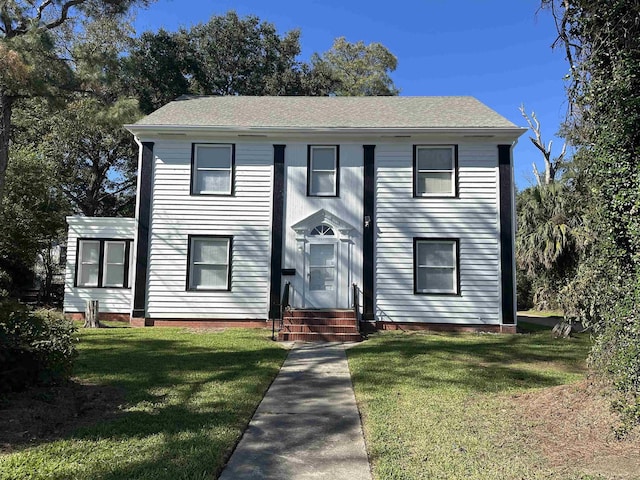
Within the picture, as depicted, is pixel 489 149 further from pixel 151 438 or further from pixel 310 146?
pixel 151 438

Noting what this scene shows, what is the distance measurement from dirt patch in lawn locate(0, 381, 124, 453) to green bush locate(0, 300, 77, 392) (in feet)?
0.50

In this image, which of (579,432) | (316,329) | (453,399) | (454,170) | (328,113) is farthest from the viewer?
(328,113)

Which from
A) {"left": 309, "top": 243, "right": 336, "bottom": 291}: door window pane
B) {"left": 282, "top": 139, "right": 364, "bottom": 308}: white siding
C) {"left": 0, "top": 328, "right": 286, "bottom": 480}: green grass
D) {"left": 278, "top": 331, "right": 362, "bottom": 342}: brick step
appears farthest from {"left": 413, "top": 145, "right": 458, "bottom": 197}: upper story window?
{"left": 0, "top": 328, "right": 286, "bottom": 480}: green grass

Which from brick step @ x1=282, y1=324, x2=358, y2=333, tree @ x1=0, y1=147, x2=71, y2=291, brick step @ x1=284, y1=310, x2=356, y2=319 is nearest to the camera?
brick step @ x1=282, y1=324, x2=358, y2=333

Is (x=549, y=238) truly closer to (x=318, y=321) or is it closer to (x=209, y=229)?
(x=318, y=321)

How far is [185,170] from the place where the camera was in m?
12.8

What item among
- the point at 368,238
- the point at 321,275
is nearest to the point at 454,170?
the point at 368,238

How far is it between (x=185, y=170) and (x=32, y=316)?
7758 mm

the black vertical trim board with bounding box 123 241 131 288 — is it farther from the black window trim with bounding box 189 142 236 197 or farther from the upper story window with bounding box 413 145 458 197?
the upper story window with bounding box 413 145 458 197

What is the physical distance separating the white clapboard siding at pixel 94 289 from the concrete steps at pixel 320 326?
5339mm

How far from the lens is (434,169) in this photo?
12602 mm

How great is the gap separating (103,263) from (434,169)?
1001cm

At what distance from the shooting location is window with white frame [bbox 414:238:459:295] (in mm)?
12305

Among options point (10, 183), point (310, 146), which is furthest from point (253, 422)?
point (10, 183)
